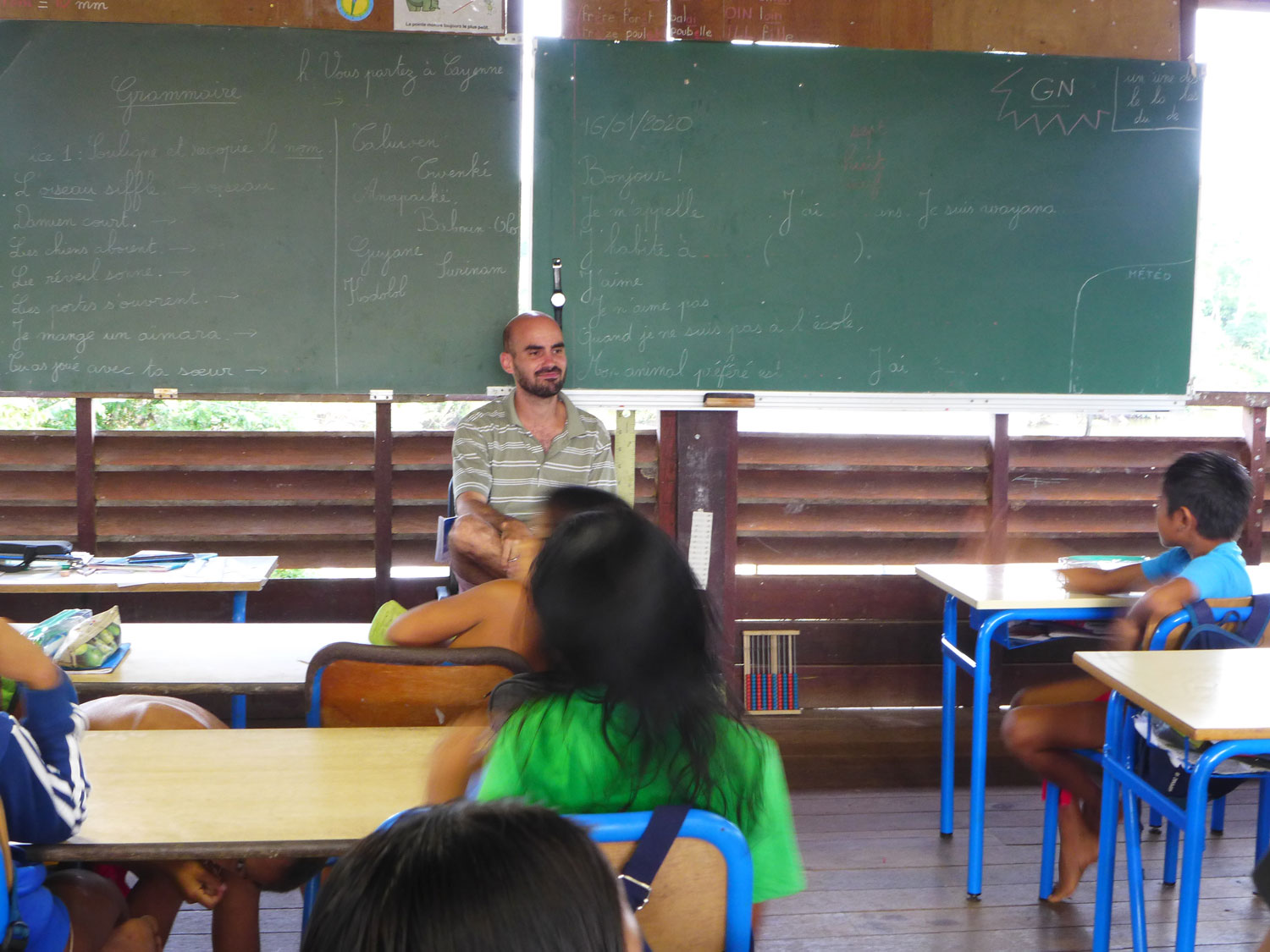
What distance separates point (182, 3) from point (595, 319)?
172 cm

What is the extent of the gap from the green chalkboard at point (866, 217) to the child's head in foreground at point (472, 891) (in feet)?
10.6

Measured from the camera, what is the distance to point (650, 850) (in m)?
1.23

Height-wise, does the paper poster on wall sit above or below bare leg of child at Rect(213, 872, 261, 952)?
above

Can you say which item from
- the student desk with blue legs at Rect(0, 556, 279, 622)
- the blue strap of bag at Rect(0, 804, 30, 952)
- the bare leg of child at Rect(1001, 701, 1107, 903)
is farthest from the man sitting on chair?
the blue strap of bag at Rect(0, 804, 30, 952)

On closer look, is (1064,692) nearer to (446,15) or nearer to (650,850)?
(650,850)

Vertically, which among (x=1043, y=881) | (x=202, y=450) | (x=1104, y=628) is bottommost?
(x=1043, y=881)

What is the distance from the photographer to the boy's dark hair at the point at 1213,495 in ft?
8.87

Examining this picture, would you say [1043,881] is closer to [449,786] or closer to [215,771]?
→ [449,786]

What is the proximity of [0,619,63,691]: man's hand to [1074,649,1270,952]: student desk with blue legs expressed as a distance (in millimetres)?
1808

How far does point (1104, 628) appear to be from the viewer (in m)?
3.21

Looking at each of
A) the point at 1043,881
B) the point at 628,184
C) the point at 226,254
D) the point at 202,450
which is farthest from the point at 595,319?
the point at 1043,881

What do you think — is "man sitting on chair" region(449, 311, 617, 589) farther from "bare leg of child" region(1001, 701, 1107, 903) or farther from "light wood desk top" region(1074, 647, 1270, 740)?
"light wood desk top" region(1074, 647, 1270, 740)

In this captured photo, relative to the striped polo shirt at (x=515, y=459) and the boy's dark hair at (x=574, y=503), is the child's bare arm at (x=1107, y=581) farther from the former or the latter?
the boy's dark hair at (x=574, y=503)

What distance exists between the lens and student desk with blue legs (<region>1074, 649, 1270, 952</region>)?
6.19ft
